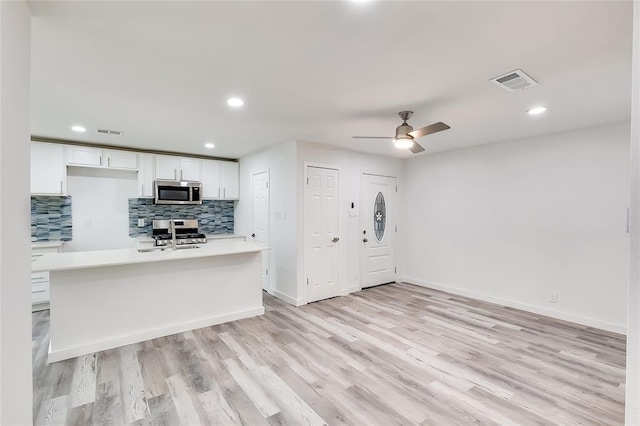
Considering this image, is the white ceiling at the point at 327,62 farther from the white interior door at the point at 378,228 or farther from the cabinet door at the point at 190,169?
the white interior door at the point at 378,228

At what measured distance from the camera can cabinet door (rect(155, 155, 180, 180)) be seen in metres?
5.15

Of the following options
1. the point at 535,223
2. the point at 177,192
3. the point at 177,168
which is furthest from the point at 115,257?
the point at 535,223

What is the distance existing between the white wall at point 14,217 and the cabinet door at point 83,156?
12.1 feet

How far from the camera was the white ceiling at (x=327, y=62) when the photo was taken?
5.11ft

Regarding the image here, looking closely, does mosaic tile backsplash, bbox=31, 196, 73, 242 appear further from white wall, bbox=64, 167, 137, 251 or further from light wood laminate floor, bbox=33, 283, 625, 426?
light wood laminate floor, bbox=33, 283, 625, 426

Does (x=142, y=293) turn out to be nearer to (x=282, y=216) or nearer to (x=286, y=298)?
(x=286, y=298)

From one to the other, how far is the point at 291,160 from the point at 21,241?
3.27 m

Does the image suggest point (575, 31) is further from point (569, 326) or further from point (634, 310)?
point (569, 326)

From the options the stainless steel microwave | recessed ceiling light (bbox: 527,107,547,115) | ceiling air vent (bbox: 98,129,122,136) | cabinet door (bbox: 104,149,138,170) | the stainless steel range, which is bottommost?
the stainless steel range

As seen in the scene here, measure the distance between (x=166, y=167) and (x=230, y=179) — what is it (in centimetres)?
117

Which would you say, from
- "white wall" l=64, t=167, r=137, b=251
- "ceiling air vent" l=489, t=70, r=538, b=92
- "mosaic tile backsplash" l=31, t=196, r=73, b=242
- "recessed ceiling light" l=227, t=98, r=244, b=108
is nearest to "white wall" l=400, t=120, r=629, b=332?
"ceiling air vent" l=489, t=70, r=538, b=92

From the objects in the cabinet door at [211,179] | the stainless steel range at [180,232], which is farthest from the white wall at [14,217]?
the cabinet door at [211,179]

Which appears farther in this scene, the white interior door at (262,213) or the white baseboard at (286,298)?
the white interior door at (262,213)

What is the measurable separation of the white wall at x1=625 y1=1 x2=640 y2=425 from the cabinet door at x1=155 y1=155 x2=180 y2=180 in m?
5.67
